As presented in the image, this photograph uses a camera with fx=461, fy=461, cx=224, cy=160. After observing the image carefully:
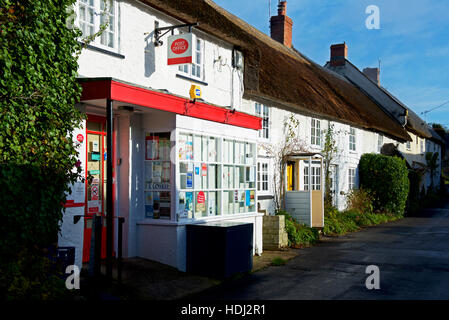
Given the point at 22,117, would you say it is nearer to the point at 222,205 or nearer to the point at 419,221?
the point at 222,205

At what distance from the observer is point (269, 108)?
14.7 m

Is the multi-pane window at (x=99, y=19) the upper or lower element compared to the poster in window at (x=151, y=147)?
upper

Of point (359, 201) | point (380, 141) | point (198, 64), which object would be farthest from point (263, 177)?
point (380, 141)

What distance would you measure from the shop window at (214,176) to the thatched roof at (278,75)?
2783 mm

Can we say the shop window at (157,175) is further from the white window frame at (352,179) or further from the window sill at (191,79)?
the white window frame at (352,179)

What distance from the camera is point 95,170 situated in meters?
8.16

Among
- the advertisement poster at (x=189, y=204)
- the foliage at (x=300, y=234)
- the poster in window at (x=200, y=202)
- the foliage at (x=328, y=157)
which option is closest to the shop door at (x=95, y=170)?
the advertisement poster at (x=189, y=204)

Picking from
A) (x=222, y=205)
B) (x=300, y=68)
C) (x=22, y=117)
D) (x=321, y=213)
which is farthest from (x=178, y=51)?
(x=300, y=68)

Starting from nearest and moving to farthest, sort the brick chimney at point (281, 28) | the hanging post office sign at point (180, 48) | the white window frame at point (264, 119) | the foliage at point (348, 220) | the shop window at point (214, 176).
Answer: the shop window at point (214, 176), the hanging post office sign at point (180, 48), the white window frame at point (264, 119), the foliage at point (348, 220), the brick chimney at point (281, 28)

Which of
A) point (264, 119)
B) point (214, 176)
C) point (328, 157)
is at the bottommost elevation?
point (214, 176)

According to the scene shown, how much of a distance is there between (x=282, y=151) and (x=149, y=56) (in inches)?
286

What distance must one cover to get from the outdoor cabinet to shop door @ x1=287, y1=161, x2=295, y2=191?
7.96 m

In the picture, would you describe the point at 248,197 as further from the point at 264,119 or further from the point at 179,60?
the point at 264,119

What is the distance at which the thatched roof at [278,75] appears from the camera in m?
10.6
